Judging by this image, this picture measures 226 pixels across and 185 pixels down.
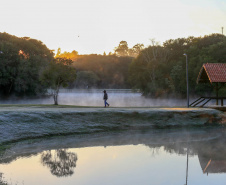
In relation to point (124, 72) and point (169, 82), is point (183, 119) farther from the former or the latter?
point (124, 72)

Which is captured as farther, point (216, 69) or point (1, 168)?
point (216, 69)

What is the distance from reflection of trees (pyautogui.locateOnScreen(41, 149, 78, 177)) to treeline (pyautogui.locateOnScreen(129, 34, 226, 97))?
50515 mm

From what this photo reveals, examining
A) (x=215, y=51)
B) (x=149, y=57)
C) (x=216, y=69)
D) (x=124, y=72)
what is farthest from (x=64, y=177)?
(x=124, y=72)

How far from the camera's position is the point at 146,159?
1384 cm

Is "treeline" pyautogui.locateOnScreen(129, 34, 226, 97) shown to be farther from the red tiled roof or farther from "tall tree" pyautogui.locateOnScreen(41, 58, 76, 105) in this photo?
"tall tree" pyautogui.locateOnScreen(41, 58, 76, 105)

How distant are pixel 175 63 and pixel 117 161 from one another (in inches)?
2560

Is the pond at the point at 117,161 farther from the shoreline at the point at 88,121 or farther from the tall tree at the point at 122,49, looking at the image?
the tall tree at the point at 122,49

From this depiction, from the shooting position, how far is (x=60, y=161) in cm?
1375

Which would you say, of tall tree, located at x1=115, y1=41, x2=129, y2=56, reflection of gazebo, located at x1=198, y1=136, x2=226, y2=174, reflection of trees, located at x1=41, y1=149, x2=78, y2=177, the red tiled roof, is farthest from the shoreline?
tall tree, located at x1=115, y1=41, x2=129, y2=56

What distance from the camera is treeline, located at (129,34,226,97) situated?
210ft

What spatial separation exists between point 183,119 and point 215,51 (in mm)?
42438

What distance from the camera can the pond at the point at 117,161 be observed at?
1084 centimetres

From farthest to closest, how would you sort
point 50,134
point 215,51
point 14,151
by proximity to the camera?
1. point 215,51
2. point 50,134
3. point 14,151

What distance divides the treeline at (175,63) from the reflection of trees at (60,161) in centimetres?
5052
